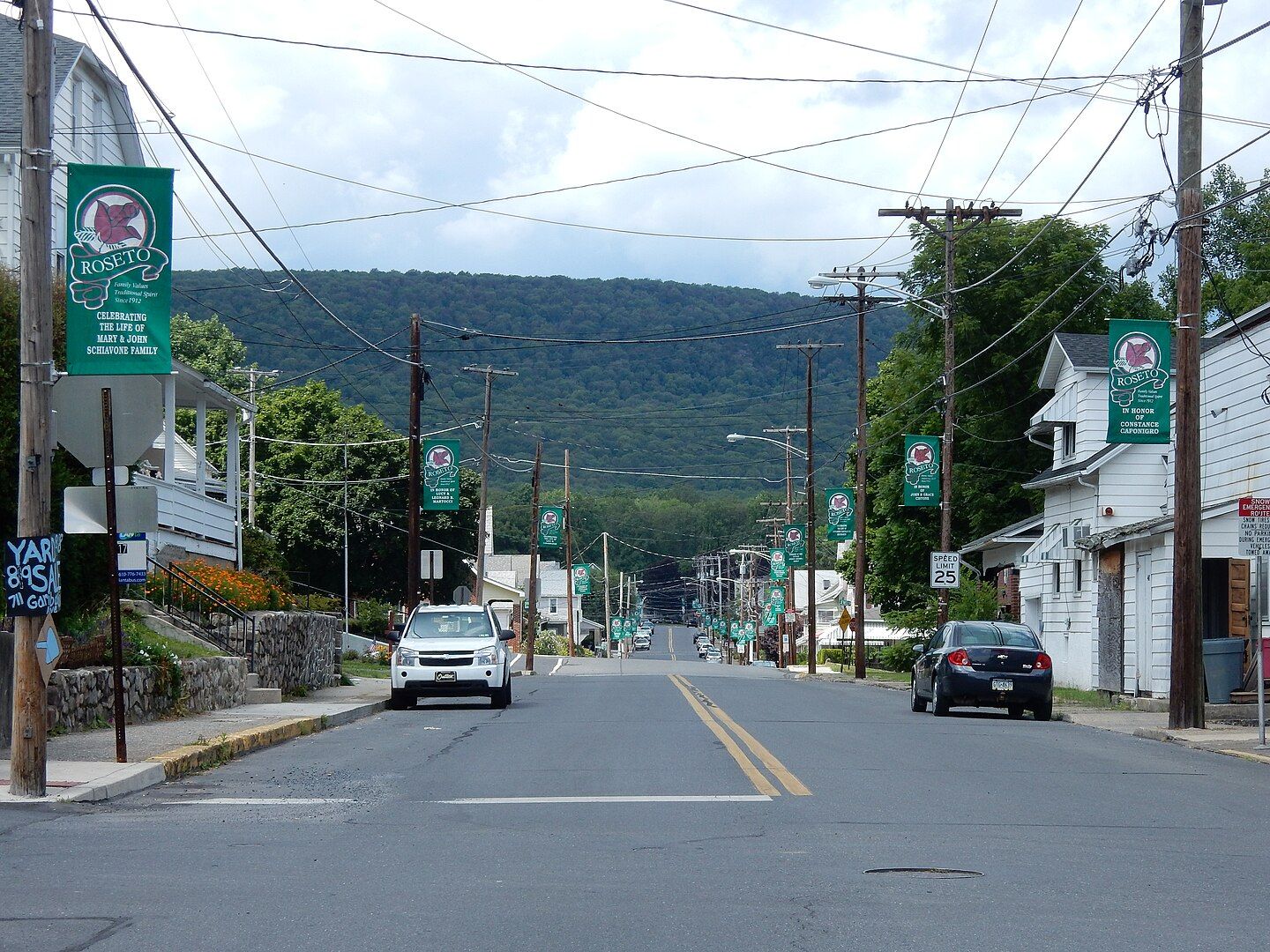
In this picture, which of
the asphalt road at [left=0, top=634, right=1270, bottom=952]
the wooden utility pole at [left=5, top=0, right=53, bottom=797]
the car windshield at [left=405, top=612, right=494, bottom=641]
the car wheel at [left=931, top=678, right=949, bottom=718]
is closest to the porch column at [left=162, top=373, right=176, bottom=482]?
the car windshield at [left=405, top=612, right=494, bottom=641]

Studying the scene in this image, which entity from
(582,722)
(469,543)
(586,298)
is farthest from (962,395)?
(586,298)

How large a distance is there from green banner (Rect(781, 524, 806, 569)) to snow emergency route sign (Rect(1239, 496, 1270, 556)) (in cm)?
4282

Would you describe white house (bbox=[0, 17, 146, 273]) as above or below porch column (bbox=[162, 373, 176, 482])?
above

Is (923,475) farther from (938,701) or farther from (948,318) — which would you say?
(938,701)

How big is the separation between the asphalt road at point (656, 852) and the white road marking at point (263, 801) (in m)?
0.06

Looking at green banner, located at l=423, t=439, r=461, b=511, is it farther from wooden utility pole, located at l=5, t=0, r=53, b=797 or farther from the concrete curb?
wooden utility pole, located at l=5, t=0, r=53, b=797

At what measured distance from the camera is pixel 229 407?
34.2m

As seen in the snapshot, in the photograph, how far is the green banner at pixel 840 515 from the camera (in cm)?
4925

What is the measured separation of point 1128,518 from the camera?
34.2 metres

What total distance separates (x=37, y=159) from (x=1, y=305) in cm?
792

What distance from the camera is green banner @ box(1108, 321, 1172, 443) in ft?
79.6

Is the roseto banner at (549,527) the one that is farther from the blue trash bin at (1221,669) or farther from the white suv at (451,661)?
the blue trash bin at (1221,669)

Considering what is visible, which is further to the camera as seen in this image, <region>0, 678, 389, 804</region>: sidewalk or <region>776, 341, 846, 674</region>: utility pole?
<region>776, 341, 846, 674</region>: utility pole

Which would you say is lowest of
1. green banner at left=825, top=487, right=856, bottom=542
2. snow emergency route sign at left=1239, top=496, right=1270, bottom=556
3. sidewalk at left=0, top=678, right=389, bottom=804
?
sidewalk at left=0, top=678, right=389, bottom=804
